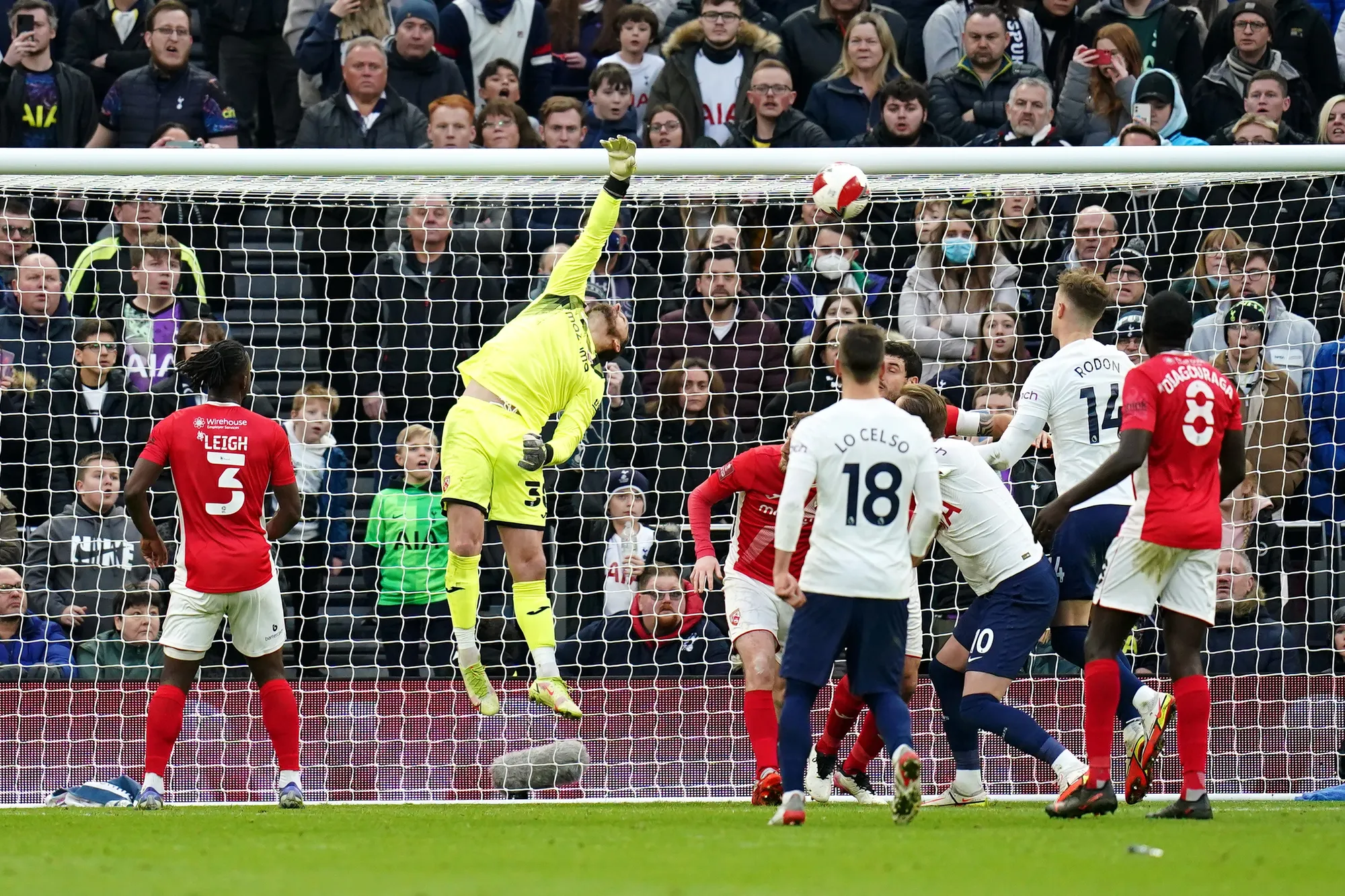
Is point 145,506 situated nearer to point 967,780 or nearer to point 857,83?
point 967,780

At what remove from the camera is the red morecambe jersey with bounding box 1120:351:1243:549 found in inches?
303

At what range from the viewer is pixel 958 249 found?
11.5m

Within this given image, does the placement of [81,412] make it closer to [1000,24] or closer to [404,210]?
[404,210]

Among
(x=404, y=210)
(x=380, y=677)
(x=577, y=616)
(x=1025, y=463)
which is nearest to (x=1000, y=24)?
(x=1025, y=463)

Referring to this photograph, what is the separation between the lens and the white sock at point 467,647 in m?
9.60

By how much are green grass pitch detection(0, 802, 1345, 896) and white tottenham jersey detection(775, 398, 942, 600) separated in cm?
103

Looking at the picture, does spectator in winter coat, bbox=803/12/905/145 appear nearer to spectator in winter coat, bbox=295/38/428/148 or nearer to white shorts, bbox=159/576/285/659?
spectator in winter coat, bbox=295/38/428/148

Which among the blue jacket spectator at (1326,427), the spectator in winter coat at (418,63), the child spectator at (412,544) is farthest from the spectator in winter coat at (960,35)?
the child spectator at (412,544)

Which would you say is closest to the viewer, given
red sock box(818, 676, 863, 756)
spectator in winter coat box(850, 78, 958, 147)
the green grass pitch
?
the green grass pitch

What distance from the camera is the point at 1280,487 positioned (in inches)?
433

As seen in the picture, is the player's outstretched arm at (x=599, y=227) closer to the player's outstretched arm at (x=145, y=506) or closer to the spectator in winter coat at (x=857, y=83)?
the player's outstretched arm at (x=145, y=506)

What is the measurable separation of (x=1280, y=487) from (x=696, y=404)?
3696 mm

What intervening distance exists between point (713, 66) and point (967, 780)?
6884 mm

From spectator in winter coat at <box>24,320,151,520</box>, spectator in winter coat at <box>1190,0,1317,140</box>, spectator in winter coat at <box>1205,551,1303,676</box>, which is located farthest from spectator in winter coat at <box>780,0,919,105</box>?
spectator in winter coat at <box>24,320,151,520</box>
